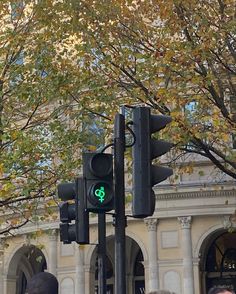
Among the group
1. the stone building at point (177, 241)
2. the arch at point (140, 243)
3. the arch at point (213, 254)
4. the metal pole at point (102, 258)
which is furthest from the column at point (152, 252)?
the metal pole at point (102, 258)

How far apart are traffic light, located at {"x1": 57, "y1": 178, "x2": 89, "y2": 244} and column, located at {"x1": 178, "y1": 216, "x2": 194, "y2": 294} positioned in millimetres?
17311

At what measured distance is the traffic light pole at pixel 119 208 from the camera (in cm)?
676

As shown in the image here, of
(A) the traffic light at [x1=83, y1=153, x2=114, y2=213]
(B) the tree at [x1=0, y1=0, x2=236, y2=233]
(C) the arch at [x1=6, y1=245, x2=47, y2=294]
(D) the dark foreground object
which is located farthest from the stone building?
(D) the dark foreground object

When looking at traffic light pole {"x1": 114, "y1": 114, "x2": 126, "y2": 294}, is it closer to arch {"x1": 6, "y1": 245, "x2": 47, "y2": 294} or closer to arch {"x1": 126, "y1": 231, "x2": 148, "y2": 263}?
arch {"x1": 126, "y1": 231, "x2": 148, "y2": 263}

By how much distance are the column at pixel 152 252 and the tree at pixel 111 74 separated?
364 inches

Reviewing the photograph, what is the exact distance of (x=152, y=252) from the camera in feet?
81.6

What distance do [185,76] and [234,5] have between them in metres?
2.27

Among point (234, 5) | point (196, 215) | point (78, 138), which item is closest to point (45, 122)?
point (78, 138)

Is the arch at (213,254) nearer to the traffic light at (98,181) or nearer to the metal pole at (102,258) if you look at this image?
the metal pole at (102,258)

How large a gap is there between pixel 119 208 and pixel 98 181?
0.39 m

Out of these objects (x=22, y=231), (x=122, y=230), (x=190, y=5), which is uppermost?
(x=190, y=5)

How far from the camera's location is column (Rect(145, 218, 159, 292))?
967 inches

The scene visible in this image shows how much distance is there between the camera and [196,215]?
80.5ft

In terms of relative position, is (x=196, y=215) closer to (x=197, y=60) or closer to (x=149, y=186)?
(x=197, y=60)
